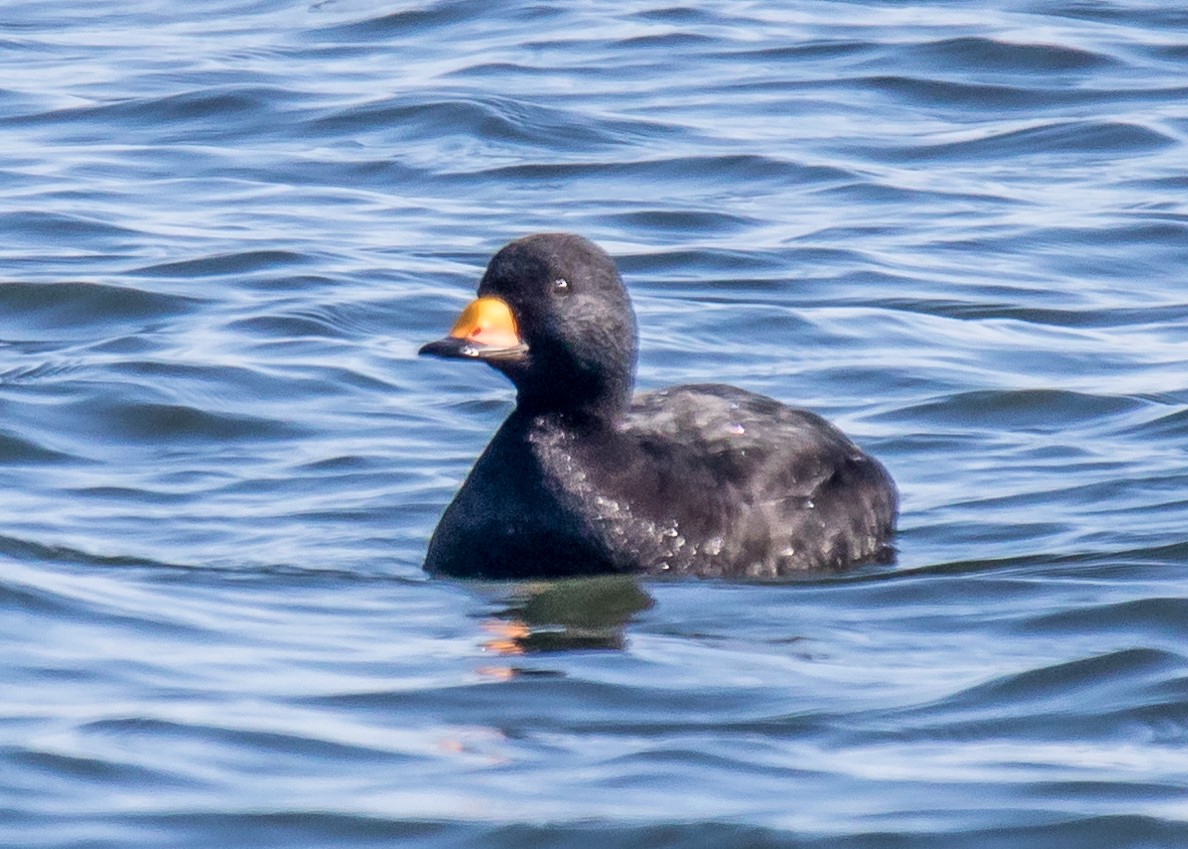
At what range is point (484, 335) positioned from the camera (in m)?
8.20

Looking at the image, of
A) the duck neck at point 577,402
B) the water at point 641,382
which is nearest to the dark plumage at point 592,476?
the duck neck at point 577,402

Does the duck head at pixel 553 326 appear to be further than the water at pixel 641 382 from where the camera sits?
Yes

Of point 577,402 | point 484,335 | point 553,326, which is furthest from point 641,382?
point 484,335

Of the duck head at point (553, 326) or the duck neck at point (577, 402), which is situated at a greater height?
the duck head at point (553, 326)

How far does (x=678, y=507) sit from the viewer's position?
8.44m

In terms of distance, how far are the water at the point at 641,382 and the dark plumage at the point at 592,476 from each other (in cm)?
16

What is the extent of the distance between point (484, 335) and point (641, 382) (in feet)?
11.1

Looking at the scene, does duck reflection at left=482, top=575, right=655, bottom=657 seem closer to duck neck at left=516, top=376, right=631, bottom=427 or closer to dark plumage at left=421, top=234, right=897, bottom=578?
dark plumage at left=421, top=234, right=897, bottom=578

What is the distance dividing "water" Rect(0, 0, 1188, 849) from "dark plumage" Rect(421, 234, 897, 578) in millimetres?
164

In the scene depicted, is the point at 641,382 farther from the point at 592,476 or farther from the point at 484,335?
the point at 484,335

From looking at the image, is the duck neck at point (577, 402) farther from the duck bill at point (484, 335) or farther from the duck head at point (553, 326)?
the duck bill at point (484, 335)

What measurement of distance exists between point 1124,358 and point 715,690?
5.10m

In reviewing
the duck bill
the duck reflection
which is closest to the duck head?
the duck bill

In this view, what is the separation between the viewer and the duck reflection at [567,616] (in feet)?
25.1
